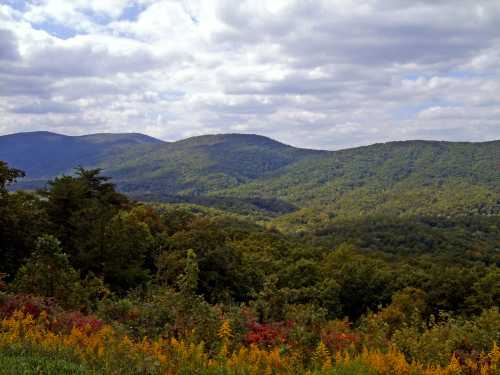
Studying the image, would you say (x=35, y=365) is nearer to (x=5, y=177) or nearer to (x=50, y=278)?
(x=50, y=278)

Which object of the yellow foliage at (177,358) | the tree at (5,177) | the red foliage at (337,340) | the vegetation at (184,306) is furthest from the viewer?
the tree at (5,177)

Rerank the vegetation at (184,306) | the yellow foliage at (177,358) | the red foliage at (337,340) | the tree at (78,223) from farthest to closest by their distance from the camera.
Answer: the tree at (78,223)
the red foliage at (337,340)
the vegetation at (184,306)
the yellow foliage at (177,358)

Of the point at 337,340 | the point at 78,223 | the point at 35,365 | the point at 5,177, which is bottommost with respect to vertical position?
the point at 337,340

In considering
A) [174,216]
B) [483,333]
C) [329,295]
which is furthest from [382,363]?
[174,216]

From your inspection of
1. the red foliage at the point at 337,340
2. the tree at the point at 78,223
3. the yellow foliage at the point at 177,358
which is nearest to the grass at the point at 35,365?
the yellow foliage at the point at 177,358

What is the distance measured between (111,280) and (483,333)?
1760cm

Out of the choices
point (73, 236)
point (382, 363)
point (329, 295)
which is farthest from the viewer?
point (329, 295)

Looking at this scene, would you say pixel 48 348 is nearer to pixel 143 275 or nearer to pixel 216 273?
pixel 143 275

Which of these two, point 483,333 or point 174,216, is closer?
point 483,333

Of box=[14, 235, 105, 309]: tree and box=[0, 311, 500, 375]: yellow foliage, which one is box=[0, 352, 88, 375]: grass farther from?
box=[14, 235, 105, 309]: tree

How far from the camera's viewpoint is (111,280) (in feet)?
78.1

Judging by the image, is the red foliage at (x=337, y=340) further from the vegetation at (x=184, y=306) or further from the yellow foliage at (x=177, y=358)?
the yellow foliage at (x=177, y=358)

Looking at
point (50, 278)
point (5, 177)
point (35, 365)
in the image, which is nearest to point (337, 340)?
point (35, 365)

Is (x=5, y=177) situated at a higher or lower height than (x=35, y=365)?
higher
